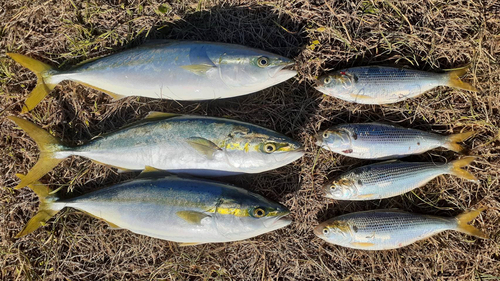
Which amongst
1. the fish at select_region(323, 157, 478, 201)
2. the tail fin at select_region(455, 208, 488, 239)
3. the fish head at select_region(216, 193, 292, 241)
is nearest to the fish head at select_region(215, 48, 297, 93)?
the fish head at select_region(216, 193, 292, 241)

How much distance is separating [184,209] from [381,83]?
8.80ft

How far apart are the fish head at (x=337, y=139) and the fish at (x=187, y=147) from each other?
1.37ft

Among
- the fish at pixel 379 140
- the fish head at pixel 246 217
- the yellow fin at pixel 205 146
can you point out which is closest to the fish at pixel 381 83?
the fish at pixel 379 140

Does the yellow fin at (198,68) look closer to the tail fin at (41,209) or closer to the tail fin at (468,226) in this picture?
the tail fin at (41,209)

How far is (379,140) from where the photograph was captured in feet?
11.8

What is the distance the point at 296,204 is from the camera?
12.4 ft

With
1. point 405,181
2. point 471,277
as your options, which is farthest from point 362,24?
point 471,277

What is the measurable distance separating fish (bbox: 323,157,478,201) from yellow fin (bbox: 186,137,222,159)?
1404 mm

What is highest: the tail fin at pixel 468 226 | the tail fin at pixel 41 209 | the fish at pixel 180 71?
the fish at pixel 180 71

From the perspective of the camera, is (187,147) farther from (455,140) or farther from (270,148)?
(455,140)

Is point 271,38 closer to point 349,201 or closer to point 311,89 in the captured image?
point 311,89

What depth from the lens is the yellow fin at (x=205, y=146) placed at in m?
3.34

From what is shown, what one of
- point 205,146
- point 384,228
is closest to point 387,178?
point 384,228

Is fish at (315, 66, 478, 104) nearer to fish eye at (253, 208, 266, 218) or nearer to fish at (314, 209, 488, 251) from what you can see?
fish at (314, 209, 488, 251)
